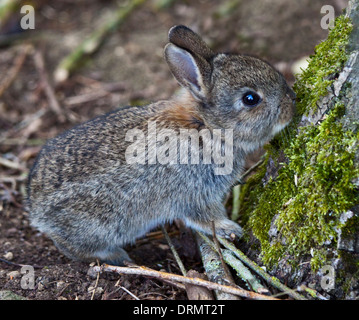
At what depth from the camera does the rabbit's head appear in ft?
14.8

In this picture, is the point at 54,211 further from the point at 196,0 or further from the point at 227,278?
the point at 196,0

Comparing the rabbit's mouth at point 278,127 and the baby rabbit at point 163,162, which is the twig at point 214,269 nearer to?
the baby rabbit at point 163,162

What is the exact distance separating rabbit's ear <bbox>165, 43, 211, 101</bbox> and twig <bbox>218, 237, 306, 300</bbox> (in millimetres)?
1571

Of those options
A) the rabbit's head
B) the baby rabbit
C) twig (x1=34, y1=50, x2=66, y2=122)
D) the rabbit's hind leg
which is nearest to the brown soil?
twig (x1=34, y1=50, x2=66, y2=122)

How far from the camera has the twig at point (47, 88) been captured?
794cm

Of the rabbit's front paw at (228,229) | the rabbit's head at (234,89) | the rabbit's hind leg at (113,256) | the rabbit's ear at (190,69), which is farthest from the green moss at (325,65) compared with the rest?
the rabbit's hind leg at (113,256)

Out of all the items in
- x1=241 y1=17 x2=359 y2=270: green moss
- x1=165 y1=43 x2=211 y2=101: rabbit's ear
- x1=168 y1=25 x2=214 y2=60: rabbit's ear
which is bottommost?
x1=241 y1=17 x2=359 y2=270: green moss

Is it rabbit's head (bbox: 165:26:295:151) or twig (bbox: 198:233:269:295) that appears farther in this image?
rabbit's head (bbox: 165:26:295:151)

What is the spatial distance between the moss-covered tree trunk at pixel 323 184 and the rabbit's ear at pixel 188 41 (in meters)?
1.15

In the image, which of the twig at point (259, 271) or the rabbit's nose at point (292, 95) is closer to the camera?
the twig at point (259, 271)

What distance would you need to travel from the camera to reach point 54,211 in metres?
4.80

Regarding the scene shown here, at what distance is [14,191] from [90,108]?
2.52 m

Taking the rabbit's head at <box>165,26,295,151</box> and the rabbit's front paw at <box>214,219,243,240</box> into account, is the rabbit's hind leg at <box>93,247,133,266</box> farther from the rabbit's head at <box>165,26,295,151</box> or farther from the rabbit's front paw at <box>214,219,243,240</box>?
the rabbit's head at <box>165,26,295,151</box>

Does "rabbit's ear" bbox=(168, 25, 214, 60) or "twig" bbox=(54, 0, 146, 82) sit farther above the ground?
"twig" bbox=(54, 0, 146, 82)
